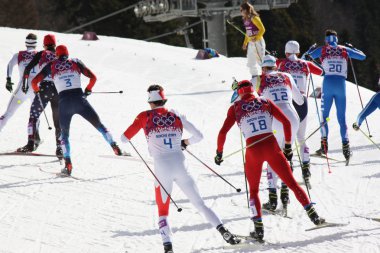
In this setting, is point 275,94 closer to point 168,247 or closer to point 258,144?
point 258,144

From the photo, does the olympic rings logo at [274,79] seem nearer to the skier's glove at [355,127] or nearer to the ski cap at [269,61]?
the ski cap at [269,61]

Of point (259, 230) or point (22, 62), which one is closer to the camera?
point (259, 230)

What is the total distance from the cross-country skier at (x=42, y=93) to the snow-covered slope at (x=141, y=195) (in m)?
0.37

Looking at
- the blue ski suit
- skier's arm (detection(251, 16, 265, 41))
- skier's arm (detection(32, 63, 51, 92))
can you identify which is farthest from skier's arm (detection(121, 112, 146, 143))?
skier's arm (detection(251, 16, 265, 41))

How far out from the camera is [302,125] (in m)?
10.5

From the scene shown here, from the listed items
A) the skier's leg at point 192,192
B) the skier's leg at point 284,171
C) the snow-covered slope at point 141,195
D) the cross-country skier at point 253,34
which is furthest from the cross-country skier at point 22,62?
the skier's leg at point 284,171

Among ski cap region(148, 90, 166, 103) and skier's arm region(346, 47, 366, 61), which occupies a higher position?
ski cap region(148, 90, 166, 103)

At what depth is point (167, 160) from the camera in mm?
7750

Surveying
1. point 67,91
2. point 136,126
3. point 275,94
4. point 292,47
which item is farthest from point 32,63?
point 136,126

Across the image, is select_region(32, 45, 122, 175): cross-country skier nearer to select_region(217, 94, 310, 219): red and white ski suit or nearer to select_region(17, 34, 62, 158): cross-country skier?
select_region(17, 34, 62, 158): cross-country skier

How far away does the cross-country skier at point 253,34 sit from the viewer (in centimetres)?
1458

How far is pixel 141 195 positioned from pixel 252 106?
114 inches

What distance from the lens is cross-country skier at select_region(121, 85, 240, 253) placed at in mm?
7699

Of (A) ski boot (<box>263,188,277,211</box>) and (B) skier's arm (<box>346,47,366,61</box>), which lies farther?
(B) skier's arm (<box>346,47,366,61</box>)
